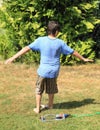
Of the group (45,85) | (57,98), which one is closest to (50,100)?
(45,85)

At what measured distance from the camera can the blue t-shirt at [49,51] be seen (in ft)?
21.6

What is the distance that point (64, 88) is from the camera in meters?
8.68

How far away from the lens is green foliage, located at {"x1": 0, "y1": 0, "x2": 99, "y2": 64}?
35.4 feet

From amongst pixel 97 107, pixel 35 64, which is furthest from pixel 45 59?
pixel 35 64

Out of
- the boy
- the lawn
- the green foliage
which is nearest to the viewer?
the lawn

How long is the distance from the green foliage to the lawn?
0.73 m

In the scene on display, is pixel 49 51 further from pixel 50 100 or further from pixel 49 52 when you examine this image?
pixel 50 100

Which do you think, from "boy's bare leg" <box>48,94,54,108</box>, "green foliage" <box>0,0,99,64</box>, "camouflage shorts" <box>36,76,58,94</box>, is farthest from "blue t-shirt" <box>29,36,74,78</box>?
"green foliage" <box>0,0,99,64</box>

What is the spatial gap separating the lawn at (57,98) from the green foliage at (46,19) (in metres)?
0.73

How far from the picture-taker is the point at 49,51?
6.61 m

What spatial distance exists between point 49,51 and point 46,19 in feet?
14.9

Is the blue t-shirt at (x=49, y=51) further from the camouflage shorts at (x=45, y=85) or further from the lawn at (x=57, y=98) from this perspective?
the lawn at (x=57, y=98)

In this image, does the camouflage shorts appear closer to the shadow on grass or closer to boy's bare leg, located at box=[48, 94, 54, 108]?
boy's bare leg, located at box=[48, 94, 54, 108]

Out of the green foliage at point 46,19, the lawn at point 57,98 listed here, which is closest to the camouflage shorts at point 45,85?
the lawn at point 57,98
